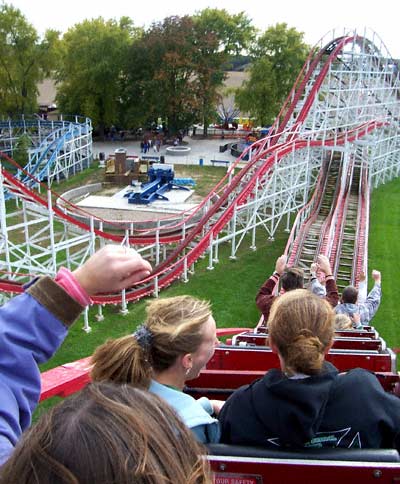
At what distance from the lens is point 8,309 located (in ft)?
4.19

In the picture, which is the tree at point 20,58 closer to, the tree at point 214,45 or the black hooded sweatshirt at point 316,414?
the tree at point 214,45

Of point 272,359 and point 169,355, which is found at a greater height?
point 169,355

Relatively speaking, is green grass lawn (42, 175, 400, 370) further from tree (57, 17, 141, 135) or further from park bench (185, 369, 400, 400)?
tree (57, 17, 141, 135)

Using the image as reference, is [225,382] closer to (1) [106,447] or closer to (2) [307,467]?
(2) [307,467]

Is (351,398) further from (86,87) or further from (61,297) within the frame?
(86,87)

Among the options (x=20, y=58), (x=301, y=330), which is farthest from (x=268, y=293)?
(x=20, y=58)

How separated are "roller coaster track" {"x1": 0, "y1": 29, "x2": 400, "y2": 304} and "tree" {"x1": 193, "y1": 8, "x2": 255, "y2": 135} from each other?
11984 millimetres

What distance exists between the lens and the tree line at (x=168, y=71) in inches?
1361

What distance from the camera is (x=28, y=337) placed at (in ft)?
4.12

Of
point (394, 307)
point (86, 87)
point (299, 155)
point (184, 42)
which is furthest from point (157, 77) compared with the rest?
point (394, 307)

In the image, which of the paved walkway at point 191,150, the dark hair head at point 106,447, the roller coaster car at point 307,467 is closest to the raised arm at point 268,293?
the roller coaster car at point 307,467

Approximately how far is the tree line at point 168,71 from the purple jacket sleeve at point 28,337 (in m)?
33.8

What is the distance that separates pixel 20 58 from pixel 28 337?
1313 inches

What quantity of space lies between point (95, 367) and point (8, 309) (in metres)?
1.01
